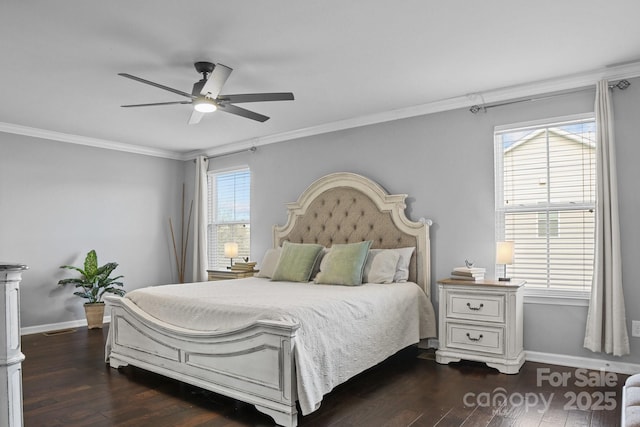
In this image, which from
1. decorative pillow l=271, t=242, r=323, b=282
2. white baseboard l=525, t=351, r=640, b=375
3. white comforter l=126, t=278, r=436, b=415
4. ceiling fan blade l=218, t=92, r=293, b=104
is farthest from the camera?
decorative pillow l=271, t=242, r=323, b=282

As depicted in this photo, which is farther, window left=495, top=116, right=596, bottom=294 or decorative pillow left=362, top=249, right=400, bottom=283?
decorative pillow left=362, top=249, right=400, bottom=283

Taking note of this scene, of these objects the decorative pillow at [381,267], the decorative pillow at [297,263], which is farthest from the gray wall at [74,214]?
the decorative pillow at [381,267]

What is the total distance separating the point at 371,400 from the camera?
296 centimetres

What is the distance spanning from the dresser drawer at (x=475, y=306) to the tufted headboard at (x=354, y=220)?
0.48 metres

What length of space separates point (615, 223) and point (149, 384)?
12.0ft

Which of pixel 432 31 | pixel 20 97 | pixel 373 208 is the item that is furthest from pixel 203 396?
pixel 20 97

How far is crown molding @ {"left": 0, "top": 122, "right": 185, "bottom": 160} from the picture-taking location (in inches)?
201

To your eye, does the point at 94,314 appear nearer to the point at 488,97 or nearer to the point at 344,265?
the point at 344,265

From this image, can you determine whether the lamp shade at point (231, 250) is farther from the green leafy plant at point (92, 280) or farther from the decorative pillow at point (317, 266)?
the decorative pillow at point (317, 266)

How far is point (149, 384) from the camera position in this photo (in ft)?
10.8

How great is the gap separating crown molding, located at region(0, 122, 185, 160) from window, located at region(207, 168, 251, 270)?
750mm

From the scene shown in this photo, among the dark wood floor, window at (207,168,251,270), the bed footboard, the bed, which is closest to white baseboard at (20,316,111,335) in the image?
the dark wood floor

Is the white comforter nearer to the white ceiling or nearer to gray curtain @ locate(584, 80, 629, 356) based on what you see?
gray curtain @ locate(584, 80, 629, 356)

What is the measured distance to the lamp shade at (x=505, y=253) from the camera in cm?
369
